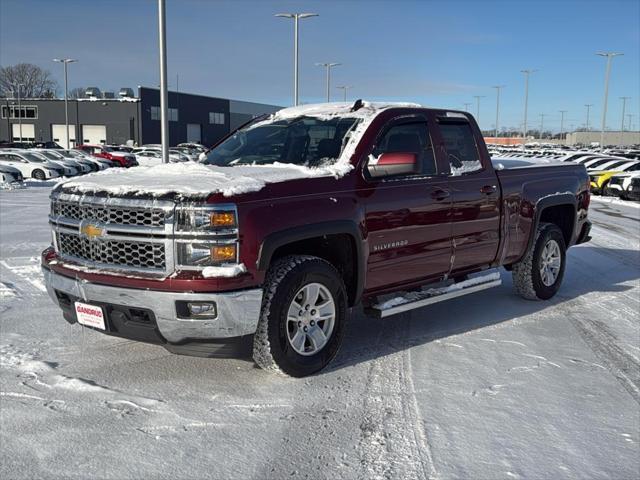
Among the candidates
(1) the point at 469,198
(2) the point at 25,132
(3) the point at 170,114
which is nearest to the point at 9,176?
(1) the point at 469,198

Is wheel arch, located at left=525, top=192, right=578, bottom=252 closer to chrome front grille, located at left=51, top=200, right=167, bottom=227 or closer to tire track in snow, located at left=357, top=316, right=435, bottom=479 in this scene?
tire track in snow, located at left=357, top=316, right=435, bottom=479

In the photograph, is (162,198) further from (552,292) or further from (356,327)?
(552,292)

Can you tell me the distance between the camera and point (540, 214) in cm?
693

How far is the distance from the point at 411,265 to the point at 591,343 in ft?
5.72

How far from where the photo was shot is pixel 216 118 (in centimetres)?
8619

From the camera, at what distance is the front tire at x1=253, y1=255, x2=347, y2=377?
434 cm

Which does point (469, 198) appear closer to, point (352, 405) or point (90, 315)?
point (352, 405)

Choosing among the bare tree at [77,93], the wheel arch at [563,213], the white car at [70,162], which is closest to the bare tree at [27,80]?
the bare tree at [77,93]

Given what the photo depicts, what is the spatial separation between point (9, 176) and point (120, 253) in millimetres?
22929

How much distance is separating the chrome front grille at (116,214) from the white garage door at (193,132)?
76.9 meters

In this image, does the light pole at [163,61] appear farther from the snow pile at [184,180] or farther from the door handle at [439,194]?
the door handle at [439,194]

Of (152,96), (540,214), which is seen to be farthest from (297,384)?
(152,96)

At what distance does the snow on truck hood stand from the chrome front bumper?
63cm

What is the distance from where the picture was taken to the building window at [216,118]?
278 feet
